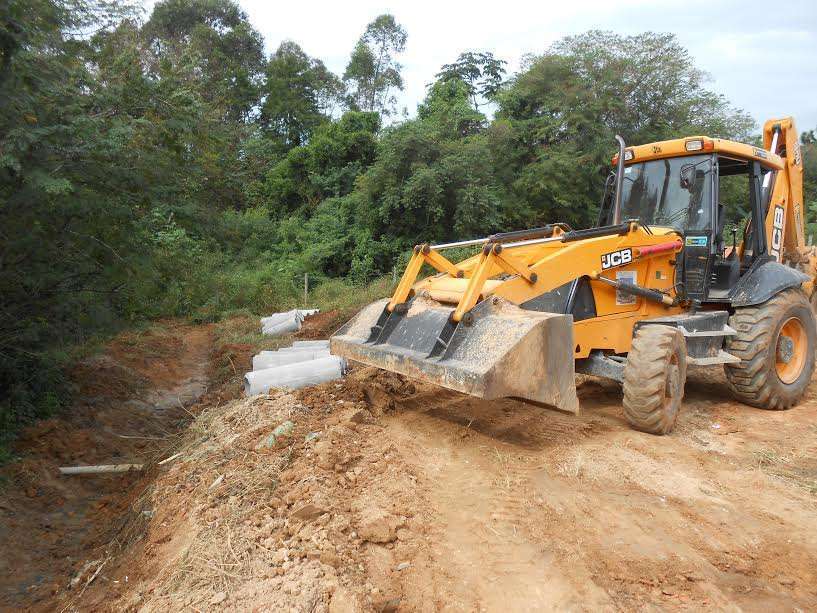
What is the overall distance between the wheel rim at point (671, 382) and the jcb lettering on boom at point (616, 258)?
0.99 meters

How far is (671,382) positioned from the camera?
509 centimetres

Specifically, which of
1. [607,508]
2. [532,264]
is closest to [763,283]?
[532,264]

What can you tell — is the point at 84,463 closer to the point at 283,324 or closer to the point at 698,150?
the point at 283,324

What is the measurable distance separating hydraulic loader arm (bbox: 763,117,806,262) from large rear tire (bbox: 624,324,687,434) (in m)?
2.70

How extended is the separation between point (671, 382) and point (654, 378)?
349 millimetres

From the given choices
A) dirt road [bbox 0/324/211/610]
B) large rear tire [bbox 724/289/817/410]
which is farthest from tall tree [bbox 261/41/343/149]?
large rear tire [bbox 724/289/817/410]

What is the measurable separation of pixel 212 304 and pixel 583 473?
51.3ft

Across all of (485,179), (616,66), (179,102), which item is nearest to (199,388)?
(179,102)

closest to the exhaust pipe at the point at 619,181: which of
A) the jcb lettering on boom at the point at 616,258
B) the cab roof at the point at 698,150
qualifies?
the cab roof at the point at 698,150

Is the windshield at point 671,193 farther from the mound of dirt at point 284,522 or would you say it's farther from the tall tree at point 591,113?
the tall tree at point 591,113

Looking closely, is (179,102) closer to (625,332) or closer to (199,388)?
(199,388)

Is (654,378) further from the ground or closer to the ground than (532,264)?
closer to the ground

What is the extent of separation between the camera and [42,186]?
5.42 m

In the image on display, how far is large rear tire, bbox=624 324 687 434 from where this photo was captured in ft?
16.0
